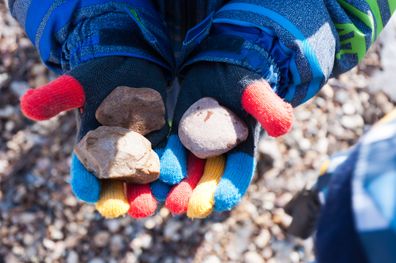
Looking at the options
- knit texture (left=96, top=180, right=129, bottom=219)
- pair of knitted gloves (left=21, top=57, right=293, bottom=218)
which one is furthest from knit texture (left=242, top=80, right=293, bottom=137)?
knit texture (left=96, top=180, right=129, bottom=219)

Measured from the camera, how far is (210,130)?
69 cm

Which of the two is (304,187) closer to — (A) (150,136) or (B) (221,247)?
(B) (221,247)

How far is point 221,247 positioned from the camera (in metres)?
1.28

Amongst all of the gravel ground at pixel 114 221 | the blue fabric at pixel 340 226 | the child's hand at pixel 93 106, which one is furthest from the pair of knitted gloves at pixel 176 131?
the gravel ground at pixel 114 221

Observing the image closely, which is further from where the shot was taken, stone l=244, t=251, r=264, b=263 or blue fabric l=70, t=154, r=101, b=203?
stone l=244, t=251, r=264, b=263

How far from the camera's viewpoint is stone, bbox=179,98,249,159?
0.69 m

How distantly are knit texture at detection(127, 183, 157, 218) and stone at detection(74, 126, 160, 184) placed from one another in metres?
0.01

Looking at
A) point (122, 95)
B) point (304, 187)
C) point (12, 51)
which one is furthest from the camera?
point (12, 51)

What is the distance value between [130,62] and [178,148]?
157mm

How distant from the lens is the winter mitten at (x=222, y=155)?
2.24 feet

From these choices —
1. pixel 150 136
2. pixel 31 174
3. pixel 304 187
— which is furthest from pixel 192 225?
pixel 150 136

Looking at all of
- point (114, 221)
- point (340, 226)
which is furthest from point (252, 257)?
point (340, 226)

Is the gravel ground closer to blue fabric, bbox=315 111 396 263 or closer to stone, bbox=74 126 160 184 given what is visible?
stone, bbox=74 126 160 184

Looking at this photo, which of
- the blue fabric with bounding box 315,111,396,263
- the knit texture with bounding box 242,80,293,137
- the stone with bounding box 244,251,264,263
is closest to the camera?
the blue fabric with bounding box 315,111,396,263
